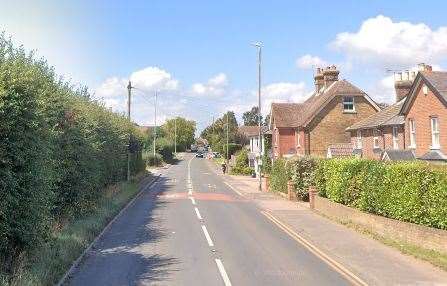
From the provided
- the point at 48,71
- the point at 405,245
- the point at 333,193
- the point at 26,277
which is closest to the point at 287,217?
the point at 333,193

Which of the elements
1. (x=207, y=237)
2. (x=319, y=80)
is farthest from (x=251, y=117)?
(x=207, y=237)

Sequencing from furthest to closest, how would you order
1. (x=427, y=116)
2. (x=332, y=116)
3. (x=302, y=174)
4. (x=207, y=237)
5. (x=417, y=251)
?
1. (x=332, y=116)
2. (x=302, y=174)
3. (x=427, y=116)
4. (x=207, y=237)
5. (x=417, y=251)

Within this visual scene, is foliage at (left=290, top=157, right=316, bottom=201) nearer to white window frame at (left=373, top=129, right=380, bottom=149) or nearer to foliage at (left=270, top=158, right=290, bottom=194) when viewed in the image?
foliage at (left=270, top=158, right=290, bottom=194)

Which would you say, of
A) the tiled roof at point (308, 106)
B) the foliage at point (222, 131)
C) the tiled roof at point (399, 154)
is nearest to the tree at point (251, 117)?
the foliage at point (222, 131)

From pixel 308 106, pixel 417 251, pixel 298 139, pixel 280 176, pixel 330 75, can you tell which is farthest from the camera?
pixel 308 106

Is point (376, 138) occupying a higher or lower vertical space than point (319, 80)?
lower

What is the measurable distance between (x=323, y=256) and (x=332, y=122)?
37.7 metres

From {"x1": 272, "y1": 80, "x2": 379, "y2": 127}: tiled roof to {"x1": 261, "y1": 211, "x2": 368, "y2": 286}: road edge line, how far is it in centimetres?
2930

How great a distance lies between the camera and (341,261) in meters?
15.1

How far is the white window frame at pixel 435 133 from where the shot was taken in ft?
97.4

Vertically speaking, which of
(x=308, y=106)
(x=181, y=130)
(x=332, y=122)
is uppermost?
(x=181, y=130)

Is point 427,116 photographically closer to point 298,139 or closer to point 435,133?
point 435,133

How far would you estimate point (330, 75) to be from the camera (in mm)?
57562

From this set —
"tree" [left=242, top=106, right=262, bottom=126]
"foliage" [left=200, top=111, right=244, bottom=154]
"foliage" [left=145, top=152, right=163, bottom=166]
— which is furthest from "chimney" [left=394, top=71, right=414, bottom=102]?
"tree" [left=242, top=106, right=262, bottom=126]
